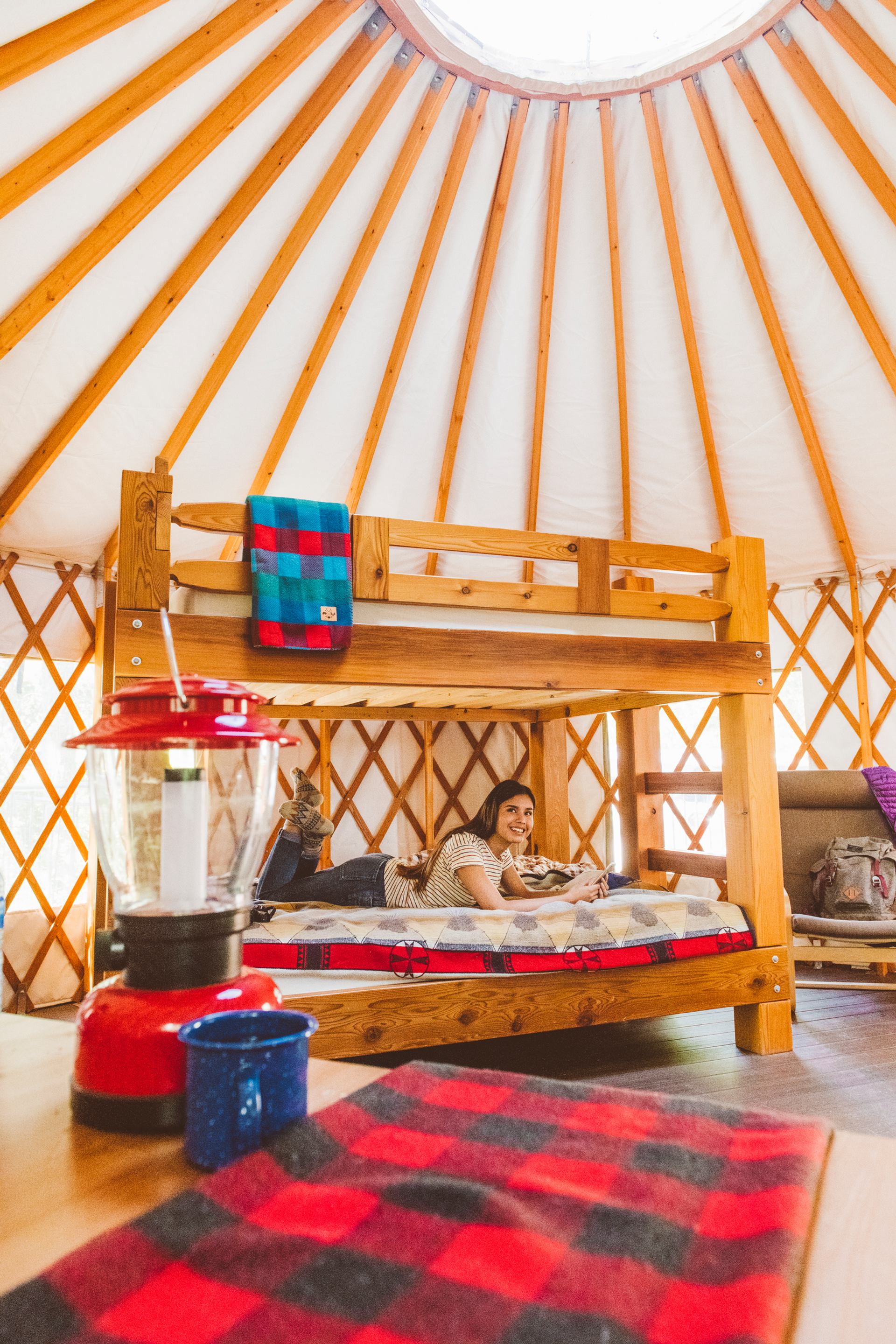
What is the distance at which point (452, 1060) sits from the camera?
2434 millimetres

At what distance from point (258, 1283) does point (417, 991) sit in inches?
66.1

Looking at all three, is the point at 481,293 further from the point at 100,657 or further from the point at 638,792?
the point at 638,792

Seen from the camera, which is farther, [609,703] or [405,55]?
[609,703]

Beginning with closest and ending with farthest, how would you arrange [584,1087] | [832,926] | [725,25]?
1. [584,1087]
2. [725,25]
3. [832,926]

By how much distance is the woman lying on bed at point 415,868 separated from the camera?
2.44 metres

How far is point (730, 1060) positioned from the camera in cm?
232

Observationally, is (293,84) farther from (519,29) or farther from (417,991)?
(417,991)

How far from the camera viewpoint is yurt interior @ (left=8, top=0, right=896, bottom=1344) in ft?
1.57

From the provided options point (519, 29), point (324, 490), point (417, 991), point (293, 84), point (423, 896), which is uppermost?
point (519, 29)

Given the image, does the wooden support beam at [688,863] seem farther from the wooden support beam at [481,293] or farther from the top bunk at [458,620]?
the wooden support beam at [481,293]

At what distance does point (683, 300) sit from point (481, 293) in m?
0.74

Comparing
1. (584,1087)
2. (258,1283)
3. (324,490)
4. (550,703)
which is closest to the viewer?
(258,1283)

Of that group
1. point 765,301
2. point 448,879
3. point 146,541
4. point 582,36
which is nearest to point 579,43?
point 582,36

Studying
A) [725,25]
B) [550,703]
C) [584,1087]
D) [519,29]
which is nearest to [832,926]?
[550,703]
